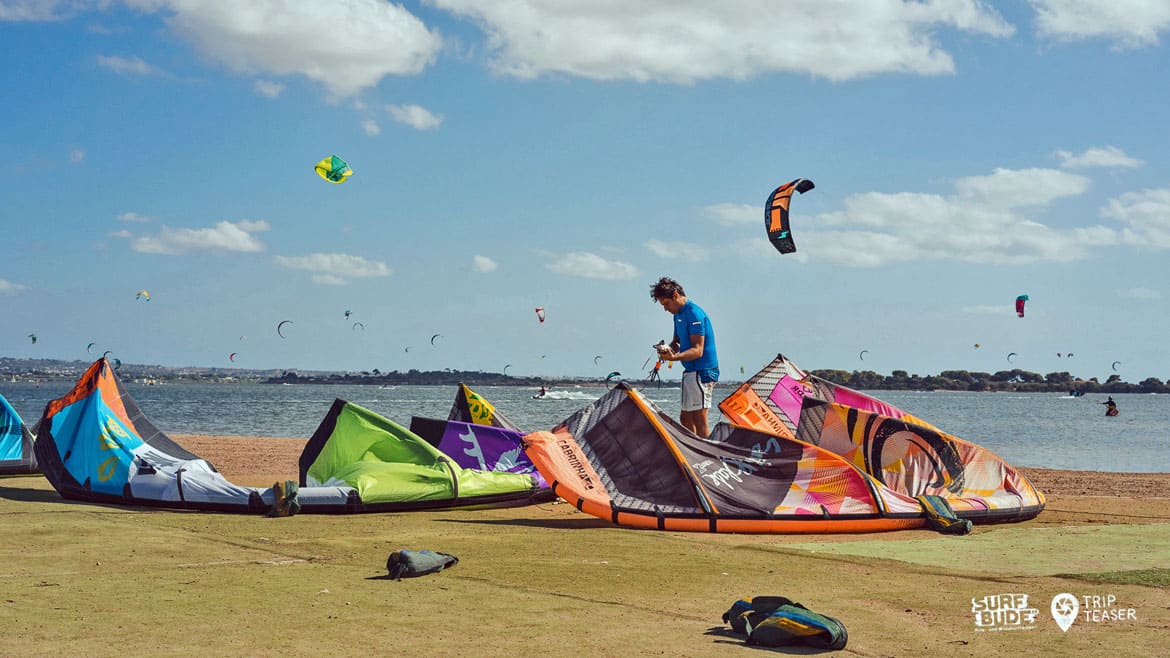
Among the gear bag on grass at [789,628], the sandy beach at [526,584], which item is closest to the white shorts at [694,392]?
the sandy beach at [526,584]

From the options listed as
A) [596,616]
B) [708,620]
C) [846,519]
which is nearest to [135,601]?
[596,616]

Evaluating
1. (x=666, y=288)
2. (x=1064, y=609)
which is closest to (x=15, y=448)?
(x=666, y=288)

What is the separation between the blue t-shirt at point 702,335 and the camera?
8953 millimetres

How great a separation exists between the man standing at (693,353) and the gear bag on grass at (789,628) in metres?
4.59

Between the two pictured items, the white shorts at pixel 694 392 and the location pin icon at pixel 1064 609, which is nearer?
the location pin icon at pixel 1064 609

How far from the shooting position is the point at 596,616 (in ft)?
15.2

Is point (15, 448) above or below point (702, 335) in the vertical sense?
below

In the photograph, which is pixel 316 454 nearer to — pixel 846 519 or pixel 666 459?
pixel 666 459

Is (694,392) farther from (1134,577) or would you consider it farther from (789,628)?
(789,628)

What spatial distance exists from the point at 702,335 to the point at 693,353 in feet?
0.62

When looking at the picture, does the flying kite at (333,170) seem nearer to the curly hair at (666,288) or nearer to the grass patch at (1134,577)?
the curly hair at (666,288)

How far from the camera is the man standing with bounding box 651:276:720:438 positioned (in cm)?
894

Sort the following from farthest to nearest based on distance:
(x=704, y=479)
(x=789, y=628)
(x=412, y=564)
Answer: (x=704, y=479) → (x=412, y=564) → (x=789, y=628)

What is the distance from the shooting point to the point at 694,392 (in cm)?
895
